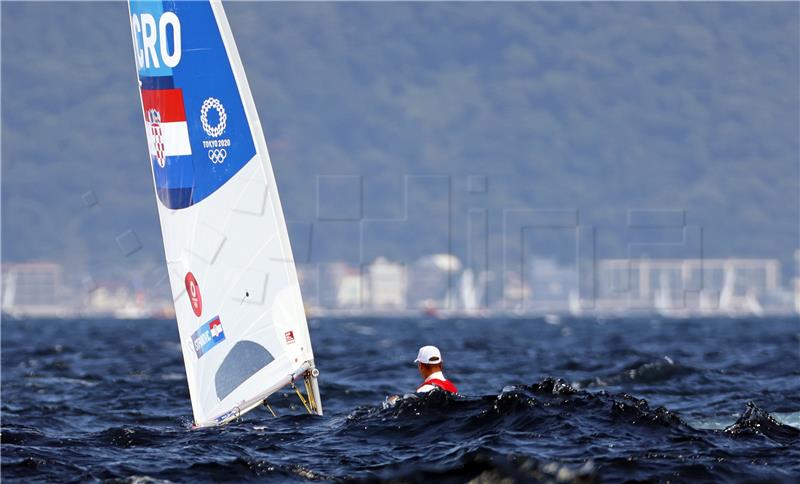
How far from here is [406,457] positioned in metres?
13.3

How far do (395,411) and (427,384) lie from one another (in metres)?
0.51

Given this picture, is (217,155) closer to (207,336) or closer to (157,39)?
(157,39)

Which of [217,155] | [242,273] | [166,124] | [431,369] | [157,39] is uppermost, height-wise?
[157,39]

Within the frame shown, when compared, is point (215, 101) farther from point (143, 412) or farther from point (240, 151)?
point (143, 412)

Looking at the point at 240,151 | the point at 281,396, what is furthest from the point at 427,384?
the point at 281,396

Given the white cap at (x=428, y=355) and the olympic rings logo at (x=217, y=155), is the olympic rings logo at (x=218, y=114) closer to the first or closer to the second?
the olympic rings logo at (x=217, y=155)

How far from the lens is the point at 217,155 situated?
542 inches

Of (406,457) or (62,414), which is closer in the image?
(406,457)

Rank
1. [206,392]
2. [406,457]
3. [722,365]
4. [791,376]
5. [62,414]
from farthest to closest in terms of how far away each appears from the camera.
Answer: [722,365] → [791,376] → [62,414] → [206,392] → [406,457]

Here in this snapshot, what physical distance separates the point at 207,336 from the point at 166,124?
2180mm

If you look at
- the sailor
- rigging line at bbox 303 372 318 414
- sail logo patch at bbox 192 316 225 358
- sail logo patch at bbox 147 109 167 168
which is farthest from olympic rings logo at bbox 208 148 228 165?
the sailor

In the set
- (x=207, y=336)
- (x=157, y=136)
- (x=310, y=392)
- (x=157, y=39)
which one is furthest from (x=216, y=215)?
(x=310, y=392)

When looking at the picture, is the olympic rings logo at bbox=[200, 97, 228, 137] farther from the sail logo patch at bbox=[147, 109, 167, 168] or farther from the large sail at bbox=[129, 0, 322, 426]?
the sail logo patch at bbox=[147, 109, 167, 168]

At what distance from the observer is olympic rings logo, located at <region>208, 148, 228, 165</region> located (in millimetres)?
13727
